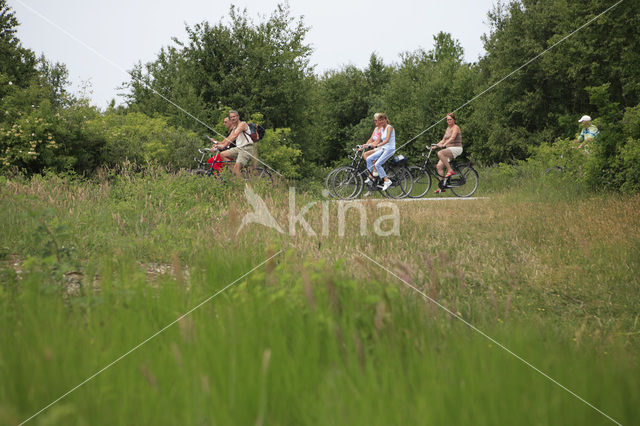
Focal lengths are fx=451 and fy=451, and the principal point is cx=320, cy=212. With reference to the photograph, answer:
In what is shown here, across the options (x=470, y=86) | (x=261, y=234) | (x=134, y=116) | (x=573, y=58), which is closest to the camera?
(x=261, y=234)

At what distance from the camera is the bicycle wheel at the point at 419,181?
551 inches

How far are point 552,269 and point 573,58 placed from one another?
69.9ft

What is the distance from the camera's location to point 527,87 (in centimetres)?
2464

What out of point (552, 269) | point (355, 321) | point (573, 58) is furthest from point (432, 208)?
point (573, 58)

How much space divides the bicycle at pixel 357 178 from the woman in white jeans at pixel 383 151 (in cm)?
31

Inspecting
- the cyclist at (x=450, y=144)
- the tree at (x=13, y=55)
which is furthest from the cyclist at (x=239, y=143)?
the tree at (x=13, y=55)

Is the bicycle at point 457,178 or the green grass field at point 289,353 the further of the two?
the bicycle at point 457,178

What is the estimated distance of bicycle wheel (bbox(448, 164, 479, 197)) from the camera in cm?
1384

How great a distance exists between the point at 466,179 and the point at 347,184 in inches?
149

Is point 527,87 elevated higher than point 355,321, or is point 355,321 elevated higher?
point 527,87

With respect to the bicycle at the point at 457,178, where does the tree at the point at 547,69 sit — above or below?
above

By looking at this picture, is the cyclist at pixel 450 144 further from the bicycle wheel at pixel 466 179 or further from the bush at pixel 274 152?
the bush at pixel 274 152

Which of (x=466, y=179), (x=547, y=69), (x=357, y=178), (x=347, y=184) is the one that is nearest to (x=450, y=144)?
(x=466, y=179)

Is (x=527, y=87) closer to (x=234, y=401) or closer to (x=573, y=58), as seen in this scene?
(x=573, y=58)
